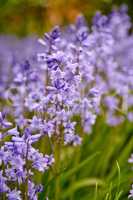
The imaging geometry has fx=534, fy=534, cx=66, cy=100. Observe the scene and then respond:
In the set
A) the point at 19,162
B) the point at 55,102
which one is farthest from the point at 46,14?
the point at 19,162

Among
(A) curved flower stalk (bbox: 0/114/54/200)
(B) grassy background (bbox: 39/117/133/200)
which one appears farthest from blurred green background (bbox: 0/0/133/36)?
(A) curved flower stalk (bbox: 0/114/54/200)

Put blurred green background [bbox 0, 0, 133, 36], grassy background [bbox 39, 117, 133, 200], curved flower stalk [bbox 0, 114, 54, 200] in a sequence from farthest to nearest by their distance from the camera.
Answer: blurred green background [bbox 0, 0, 133, 36] < grassy background [bbox 39, 117, 133, 200] < curved flower stalk [bbox 0, 114, 54, 200]

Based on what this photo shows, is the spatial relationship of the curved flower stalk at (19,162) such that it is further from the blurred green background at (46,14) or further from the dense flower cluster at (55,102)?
the blurred green background at (46,14)

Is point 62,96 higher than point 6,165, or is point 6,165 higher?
point 62,96

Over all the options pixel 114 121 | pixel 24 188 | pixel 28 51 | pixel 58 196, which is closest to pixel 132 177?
pixel 58 196

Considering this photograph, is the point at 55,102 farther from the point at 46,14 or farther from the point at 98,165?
the point at 46,14

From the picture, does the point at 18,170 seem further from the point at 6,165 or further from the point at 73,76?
the point at 73,76

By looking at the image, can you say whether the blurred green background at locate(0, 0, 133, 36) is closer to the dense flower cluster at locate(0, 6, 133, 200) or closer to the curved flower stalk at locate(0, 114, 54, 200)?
the dense flower cluster at locate(0, 6, 133, 200)

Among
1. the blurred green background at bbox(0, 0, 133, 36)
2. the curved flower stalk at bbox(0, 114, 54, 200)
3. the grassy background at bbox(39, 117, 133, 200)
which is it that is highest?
the blurred green background at bbox(0, 0, 133, 36)

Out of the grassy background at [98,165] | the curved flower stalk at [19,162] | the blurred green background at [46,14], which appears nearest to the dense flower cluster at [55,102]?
the curved flower stalk at [19,162]
